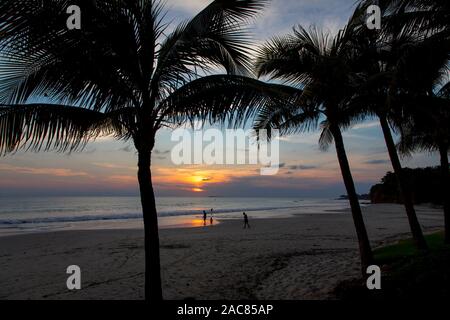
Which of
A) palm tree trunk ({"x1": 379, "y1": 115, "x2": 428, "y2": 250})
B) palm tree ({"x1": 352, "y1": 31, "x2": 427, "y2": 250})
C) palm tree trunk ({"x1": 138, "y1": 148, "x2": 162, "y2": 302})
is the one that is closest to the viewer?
palm tree trunk ({"x1": 138, "y1": 148, "x2": 162, "y2": 302})

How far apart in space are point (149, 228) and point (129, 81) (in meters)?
A: 2.40

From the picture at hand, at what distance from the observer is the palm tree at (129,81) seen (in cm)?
480

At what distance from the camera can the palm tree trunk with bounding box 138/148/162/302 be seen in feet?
17.6

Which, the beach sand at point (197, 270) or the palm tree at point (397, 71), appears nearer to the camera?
the palm tree at point (397, 71)

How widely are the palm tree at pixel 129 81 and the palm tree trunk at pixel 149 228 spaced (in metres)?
0.02

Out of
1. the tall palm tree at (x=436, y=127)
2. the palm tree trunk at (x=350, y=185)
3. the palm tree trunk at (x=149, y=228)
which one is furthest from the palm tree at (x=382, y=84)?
the palm tree trunk at (x=149, y=228)

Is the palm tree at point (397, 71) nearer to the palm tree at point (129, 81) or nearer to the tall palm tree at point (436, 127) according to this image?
the tall palm tree at point (436, 127)

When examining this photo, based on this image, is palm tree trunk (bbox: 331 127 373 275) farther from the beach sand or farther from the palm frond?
the palm frond

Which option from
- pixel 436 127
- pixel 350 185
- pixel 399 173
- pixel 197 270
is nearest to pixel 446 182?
pixel 399 173

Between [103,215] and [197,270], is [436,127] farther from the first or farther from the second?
[103,215]

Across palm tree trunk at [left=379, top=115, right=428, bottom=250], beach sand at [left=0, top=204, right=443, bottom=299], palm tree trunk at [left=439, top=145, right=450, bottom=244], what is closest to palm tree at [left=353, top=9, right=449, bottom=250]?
palm tree trunk at [left=379, top=115, right=428, bottom=250]

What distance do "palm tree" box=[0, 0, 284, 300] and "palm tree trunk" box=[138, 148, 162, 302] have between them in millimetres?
16

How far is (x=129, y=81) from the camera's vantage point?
550 cm

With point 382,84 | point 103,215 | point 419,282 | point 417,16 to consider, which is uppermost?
point 417,16
